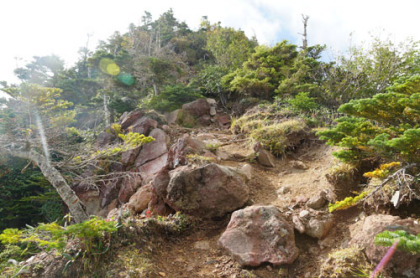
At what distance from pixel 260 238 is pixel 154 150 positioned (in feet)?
17.4

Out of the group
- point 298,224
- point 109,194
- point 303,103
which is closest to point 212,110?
point 303,103

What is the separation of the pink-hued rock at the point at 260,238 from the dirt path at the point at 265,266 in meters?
0.12

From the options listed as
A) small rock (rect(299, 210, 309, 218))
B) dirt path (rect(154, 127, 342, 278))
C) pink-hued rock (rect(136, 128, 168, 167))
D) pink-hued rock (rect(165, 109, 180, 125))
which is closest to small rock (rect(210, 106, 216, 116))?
pink-hued rock (rect(165, 109, 180, 125))

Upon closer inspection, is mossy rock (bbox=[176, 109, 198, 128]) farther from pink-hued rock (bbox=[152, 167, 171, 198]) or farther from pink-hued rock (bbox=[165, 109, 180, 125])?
pink-hued rock (bbox=[152, 167, 171, 198])

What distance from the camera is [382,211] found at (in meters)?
2.91

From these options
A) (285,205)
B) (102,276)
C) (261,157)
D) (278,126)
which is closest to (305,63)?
(278,126)

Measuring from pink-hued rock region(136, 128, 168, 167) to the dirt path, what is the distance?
2414mm

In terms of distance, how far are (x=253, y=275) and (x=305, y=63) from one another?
930 centimetres

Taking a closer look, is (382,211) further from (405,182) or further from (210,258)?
(210,258)

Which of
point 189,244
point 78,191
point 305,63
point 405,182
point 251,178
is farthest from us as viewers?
point 305,63

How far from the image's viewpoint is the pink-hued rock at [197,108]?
1027 cm

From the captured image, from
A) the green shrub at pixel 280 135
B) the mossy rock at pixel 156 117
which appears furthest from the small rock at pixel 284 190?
the mossy rock at pixel 156 117

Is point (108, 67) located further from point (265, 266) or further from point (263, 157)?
point (265, 266)

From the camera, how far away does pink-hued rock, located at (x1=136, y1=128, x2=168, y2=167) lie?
7453 mm
